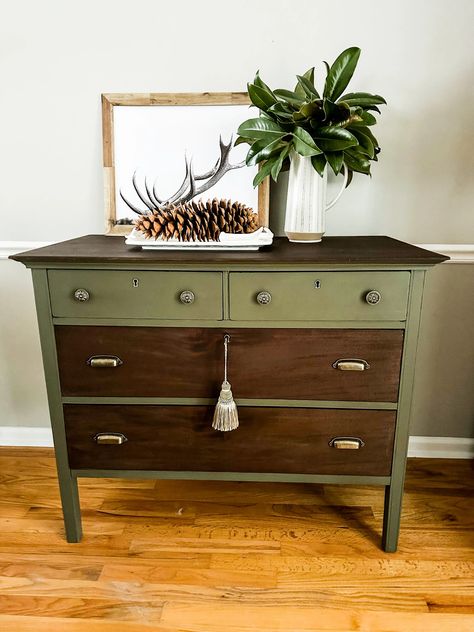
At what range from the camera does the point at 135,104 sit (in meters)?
1.62

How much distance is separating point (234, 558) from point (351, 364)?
697mm

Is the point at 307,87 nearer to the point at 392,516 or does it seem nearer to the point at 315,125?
the point at 315,125

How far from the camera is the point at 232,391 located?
1313mm

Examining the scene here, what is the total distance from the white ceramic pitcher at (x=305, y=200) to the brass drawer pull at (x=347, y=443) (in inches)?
25.1

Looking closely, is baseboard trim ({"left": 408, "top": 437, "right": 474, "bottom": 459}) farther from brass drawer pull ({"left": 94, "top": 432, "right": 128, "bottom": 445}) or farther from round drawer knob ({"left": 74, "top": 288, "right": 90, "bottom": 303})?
round drawer knob ({"left": 74, "top": 288, "right": 90, "bottom": 303})

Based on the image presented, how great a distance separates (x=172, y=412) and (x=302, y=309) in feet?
1.60

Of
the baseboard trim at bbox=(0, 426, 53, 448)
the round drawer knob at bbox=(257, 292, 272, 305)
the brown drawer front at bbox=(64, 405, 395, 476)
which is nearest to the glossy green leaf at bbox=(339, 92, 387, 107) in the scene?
the round drawer knob at bbox=(257, 292, 272, 305)

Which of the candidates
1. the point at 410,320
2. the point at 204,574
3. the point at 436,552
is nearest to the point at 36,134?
the point at 410,320

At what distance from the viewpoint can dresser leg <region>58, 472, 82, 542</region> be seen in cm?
142

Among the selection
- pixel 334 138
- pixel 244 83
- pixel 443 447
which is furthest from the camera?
pixel 443 447

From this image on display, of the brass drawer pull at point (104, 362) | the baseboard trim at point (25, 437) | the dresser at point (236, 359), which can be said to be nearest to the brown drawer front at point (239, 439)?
the dresser at point (236, 359)

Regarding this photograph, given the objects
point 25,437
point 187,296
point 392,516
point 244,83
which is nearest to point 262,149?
point 244,83

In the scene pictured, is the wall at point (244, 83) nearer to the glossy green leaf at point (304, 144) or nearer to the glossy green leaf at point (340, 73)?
the glossy green leaf at point (340, 73)

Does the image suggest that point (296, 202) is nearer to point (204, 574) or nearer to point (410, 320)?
point (410, 320)
